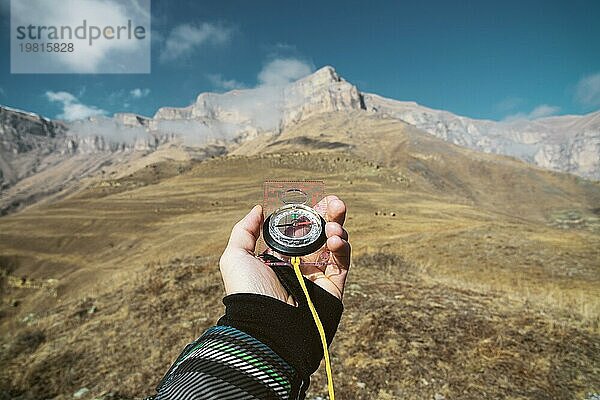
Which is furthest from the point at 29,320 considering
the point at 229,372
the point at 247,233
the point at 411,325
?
the point at 229,372

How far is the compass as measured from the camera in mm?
2859

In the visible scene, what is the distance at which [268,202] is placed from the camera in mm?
3232

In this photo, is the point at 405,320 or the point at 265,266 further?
the point at 405,320

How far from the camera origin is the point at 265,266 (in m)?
2.91

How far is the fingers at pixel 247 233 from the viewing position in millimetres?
2971

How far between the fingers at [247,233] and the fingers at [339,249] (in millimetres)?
607

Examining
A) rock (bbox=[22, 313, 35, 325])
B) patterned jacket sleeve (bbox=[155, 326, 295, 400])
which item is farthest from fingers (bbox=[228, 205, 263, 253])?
rock (bbox=[22, 313, 35, 325])

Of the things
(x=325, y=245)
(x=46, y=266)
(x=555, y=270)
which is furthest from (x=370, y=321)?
(x=46, y=266)

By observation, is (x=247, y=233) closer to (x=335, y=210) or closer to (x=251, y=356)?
(x=335, y=210)

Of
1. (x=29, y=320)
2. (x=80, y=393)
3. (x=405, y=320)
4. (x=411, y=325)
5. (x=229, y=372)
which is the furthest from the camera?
(x=29, y=320)

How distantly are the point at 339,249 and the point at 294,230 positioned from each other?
0.40 meters

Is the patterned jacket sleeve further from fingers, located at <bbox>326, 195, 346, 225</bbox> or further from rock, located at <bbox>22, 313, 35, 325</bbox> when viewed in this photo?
rock, located at <bbox>22, 313, 35, 325</bbox>

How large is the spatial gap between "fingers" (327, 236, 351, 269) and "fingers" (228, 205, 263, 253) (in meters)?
0.61

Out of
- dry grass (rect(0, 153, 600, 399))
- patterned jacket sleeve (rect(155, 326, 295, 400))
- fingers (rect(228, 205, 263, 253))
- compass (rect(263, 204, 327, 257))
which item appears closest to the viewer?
patterned jacket sleeve (rect(155, 326, 295, 400))
